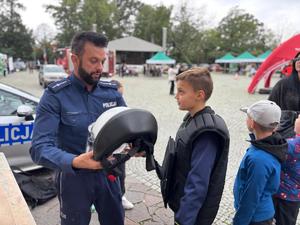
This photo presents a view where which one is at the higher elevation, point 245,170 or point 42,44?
point 42,44

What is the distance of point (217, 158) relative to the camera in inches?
75.4

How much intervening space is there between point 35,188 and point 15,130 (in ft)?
2.58

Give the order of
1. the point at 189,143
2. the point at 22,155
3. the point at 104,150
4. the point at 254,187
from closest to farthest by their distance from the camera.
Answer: the point at 104,150, the point at 189,143, the point at 254,187, the point at 22,155

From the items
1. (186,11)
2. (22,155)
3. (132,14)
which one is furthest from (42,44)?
(22,155)

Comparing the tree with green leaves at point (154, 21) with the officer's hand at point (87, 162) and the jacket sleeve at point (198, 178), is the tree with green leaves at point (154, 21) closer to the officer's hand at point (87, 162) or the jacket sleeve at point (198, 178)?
the jacket sleeve at point (198, 178)

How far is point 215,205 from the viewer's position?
6.48 ft

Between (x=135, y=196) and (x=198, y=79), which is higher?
(x=198, y=79)

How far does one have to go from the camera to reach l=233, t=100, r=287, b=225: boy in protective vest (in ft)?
6.73

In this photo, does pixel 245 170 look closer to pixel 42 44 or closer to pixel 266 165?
pixel 266 165

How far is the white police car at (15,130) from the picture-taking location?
3.81 m

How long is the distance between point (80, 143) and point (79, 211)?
1.51 feet

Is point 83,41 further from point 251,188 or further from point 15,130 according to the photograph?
point 15,130

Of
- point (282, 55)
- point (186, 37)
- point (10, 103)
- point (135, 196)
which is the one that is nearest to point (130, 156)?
point (135, 196)

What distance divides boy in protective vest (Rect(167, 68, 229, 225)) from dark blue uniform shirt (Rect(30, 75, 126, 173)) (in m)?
0.52
